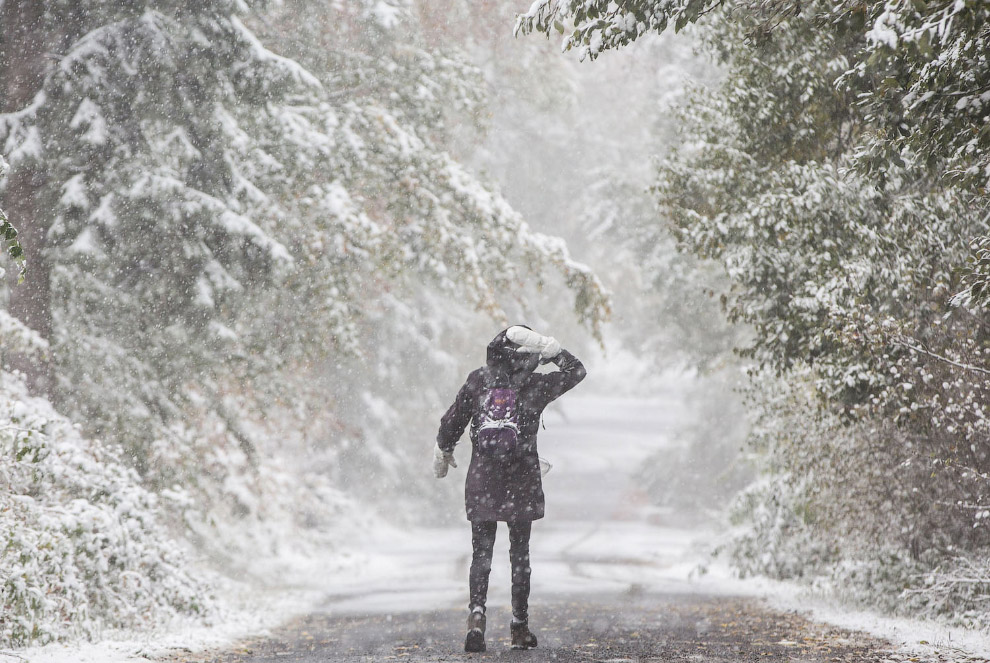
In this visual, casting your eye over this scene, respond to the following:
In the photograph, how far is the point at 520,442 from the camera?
19.2 feet

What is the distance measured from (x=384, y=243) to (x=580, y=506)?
2134 cm

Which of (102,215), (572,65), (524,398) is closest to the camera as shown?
(524,398)

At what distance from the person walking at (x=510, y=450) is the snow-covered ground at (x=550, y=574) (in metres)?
2.06

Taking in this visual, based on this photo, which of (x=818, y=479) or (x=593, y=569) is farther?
(x=593, y=569)

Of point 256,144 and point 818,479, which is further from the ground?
point 256,144

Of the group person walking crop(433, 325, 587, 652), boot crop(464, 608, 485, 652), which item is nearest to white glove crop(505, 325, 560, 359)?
person walking crop(433, 325, 587, 652)

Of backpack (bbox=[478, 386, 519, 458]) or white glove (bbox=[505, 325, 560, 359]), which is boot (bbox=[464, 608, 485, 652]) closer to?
backpack (bbox=[478, 386, 519, 458])

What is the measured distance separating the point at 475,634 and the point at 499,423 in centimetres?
115

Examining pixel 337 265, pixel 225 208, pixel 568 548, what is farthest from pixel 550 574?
pixel 225 208

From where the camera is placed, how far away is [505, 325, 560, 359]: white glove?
582 cm

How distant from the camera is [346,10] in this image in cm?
1181

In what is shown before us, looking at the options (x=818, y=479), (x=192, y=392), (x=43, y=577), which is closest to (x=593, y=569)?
(x=192, y=392)

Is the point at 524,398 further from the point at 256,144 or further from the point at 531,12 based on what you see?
the point at 256,144

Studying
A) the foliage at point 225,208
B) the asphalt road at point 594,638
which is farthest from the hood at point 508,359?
the foliage at point 225,208
